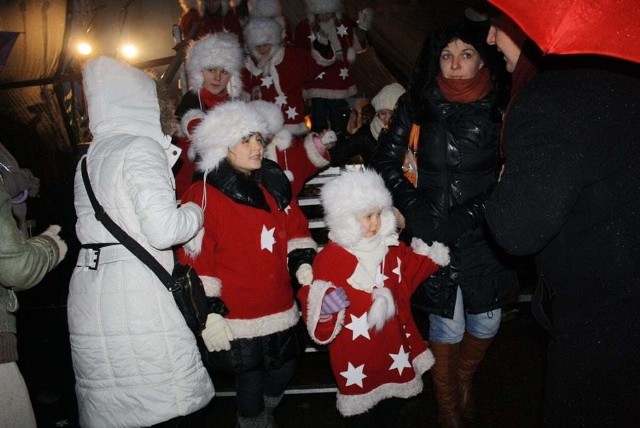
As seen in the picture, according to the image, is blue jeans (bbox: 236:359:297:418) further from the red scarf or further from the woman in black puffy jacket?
the red scarf

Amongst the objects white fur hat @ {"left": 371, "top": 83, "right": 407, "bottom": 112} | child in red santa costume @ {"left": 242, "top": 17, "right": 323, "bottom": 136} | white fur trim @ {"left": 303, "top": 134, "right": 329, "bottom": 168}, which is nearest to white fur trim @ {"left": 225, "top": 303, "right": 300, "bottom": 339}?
white fur trim @ {"left": 303, "top": 134, "right": 329, "bottom": 168}

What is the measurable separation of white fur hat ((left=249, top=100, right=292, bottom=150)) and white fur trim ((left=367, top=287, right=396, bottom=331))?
1.58 metres

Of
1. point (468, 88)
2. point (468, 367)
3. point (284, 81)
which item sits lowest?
point (468, 367)

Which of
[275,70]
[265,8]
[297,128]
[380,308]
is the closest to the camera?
[380,308]

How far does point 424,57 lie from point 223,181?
5.16ft

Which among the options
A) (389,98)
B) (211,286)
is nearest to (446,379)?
(211,286)

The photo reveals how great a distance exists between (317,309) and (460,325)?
1165 mm

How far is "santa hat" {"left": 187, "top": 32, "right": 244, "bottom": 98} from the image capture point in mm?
4387

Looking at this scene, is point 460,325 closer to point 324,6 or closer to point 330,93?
point 330,93

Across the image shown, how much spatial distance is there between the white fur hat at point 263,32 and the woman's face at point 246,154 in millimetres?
3480

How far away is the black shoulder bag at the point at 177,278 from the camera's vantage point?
7.70 ft

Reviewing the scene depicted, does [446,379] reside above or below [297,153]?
below

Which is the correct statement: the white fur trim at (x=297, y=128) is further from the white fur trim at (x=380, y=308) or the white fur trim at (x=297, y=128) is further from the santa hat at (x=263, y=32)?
the white fur trim at (x=380, y=308)

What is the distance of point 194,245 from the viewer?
2.69m
